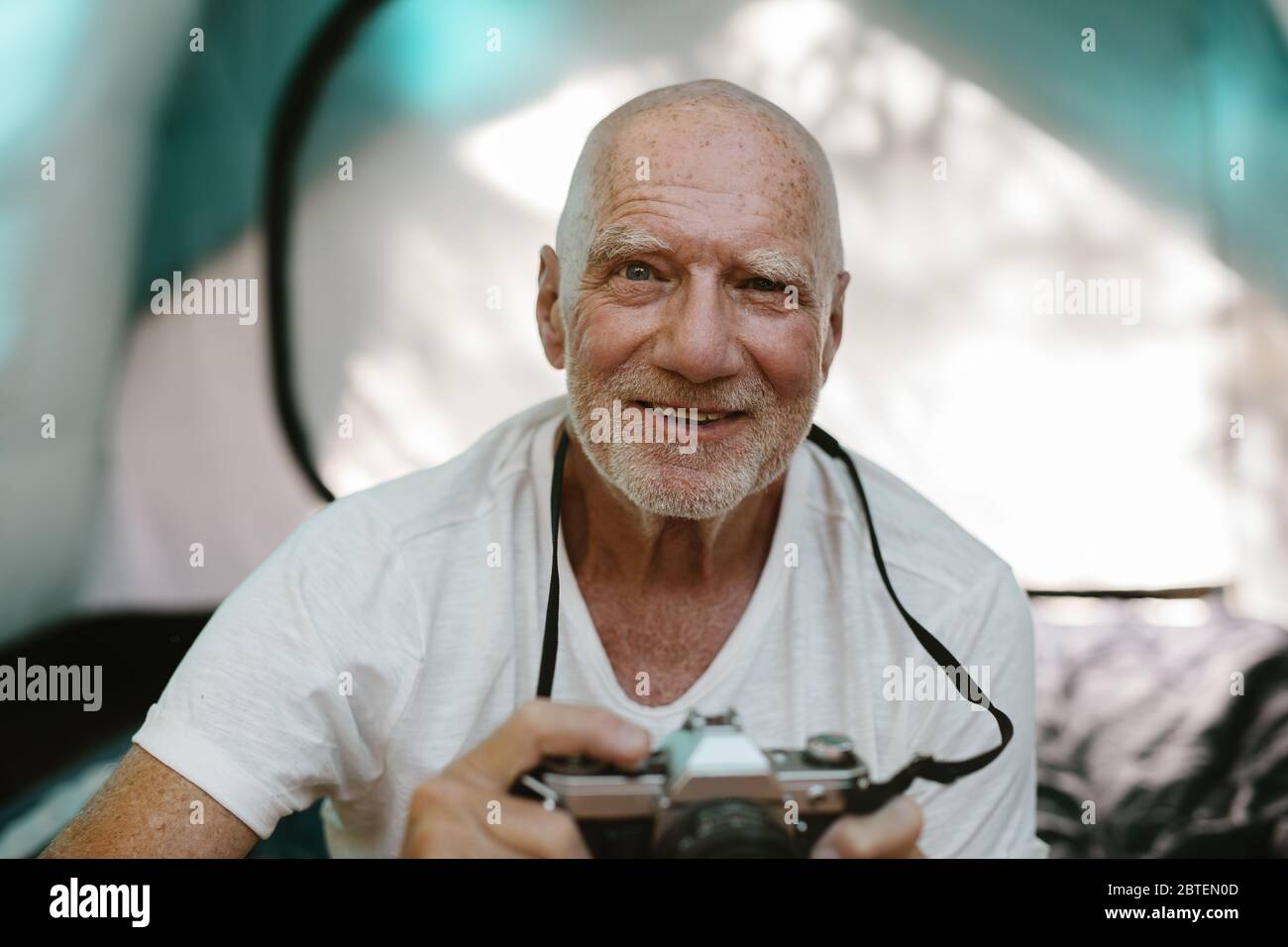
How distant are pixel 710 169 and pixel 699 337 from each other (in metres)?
0.17

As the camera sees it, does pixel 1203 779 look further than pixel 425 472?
Yes

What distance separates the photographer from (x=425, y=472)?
3.57 feet

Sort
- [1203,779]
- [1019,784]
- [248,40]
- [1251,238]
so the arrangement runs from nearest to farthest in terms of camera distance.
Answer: [1019,784]
[1203,779]
[1251,238]
[248,40]

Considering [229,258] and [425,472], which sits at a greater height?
[229,258]

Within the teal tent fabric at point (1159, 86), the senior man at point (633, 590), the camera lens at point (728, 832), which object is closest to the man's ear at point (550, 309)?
the senior man at point (633, 590)

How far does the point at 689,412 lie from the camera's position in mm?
1046

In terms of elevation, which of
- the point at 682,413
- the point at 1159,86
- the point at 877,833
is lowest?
the point at 877,833

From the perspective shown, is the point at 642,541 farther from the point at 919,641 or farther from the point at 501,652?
the point at 919,641

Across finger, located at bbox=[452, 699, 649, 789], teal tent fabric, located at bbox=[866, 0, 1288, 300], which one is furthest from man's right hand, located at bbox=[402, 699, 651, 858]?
teal tent fabric, located at bbox=[866, 0, 1288, 300]

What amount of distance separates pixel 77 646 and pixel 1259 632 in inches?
72.1

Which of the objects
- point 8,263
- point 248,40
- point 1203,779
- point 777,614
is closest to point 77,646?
point 8,263

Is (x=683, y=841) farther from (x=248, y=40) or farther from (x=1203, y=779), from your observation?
(x=248, y=40)

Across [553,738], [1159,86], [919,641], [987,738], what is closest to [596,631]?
[553,738]
